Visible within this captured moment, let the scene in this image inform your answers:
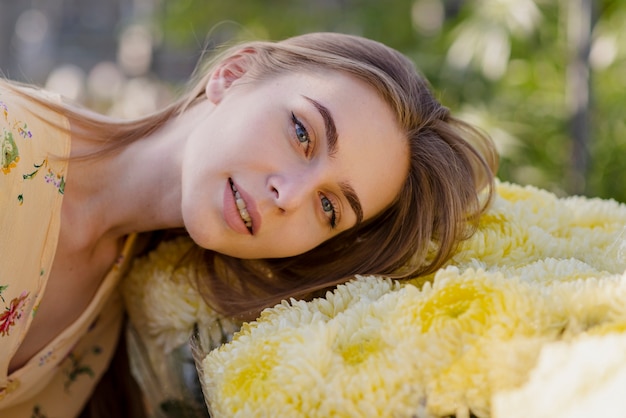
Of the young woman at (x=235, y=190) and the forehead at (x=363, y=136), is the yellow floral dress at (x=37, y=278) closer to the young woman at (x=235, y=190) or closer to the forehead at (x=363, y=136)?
the young woman at (x=235, y=190)

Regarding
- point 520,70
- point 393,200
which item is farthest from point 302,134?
point 520,70

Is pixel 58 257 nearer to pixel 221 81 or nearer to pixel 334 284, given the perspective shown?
pixel 221 81

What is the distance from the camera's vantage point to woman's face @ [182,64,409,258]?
4.50 ft

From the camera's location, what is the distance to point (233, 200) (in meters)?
1.39

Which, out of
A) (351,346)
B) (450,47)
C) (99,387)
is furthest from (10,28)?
(351,346)

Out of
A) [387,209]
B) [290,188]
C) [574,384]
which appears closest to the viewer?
[574,384]

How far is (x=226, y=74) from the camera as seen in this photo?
163 centimetres

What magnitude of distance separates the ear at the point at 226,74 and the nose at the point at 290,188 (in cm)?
29

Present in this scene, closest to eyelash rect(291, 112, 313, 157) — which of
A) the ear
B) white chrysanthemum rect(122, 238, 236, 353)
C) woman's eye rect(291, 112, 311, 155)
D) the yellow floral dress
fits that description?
woman's eye rect(291, 112, 311, 155)

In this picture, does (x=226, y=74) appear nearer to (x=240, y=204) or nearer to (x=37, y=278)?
(x=240, y=204)

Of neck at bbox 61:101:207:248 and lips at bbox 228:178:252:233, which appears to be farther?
neck at bbox 61:101:207:248

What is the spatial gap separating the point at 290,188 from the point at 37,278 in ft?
1.73

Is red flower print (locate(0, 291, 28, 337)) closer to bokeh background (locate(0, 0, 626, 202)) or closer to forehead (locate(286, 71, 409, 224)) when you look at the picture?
forehead (locate(286, 71, 409, 224))

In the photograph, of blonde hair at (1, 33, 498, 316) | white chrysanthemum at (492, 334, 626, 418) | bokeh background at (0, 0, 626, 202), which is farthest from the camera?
bokeh background at (0, 0, 626, 202)
